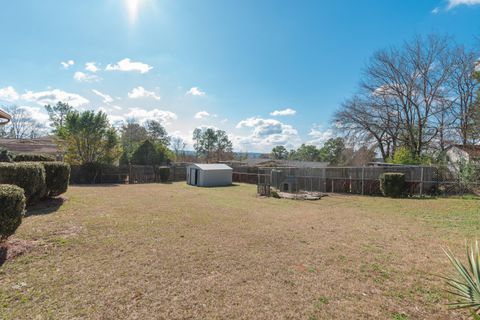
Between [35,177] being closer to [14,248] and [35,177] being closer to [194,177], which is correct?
[14,248]

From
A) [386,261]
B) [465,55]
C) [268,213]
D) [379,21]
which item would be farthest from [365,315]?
[465,55]

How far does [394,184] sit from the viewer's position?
12.8m

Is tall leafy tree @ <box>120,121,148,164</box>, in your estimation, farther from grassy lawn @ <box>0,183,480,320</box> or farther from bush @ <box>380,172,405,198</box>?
bush @ <box>380,172,405,198</box>

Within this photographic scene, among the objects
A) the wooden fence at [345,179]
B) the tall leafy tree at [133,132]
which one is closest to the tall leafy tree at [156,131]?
the tall leafy tree at [133,132]

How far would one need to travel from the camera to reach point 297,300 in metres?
2.92

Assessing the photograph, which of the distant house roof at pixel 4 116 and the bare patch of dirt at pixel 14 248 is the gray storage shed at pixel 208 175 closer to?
the distant house roof at pixel 4 116

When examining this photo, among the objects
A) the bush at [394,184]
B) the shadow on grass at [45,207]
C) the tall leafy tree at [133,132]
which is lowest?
the shadow on grass at [45,207]

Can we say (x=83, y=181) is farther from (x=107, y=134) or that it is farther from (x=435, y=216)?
(x=435, y=216)

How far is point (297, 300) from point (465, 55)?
24670 mm

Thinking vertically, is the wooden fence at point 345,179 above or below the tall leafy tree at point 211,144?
below

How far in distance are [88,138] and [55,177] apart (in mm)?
12909

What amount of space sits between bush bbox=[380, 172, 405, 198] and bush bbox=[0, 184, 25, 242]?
15192mm

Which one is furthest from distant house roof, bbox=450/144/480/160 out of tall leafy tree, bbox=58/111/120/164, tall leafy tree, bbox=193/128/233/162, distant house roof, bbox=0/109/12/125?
tall leafy tree, bbox=193/128/233/162

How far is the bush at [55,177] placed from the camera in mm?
8158
